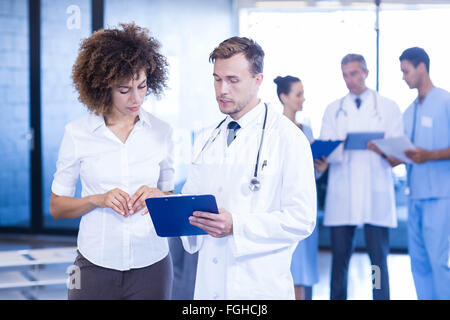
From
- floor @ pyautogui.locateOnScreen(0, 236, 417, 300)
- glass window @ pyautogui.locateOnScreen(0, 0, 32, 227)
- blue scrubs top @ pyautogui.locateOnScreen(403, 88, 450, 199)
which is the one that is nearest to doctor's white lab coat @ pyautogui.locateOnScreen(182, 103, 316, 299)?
blue scrubs top @ pyautogui.locateOnScreen(403, 88, 450, 199)

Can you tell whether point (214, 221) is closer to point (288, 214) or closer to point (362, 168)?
point (288, 214)

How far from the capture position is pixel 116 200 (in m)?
1.76

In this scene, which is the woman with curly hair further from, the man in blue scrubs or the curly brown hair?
the man in blue scrubs

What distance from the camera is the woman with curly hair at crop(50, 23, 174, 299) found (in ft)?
5.97

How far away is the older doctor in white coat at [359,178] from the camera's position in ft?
9.22

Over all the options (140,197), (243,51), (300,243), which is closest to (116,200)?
(140,197)

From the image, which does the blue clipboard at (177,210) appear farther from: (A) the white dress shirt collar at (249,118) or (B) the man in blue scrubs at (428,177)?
(B) the man in blue scrubs at (428,177)

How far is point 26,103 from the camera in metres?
5.23

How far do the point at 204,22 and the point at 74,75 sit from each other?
2.05m

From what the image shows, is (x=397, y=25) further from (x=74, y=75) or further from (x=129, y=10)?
(x=129, y=10)

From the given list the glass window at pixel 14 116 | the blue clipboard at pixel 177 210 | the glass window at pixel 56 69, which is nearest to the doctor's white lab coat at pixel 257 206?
the blue clipboard at pixel 177 210

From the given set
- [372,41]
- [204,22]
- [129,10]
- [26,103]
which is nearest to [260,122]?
[372,41]

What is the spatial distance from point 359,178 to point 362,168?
54mm

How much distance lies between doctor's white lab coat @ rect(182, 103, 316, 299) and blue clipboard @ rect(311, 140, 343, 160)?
3.28 ft
